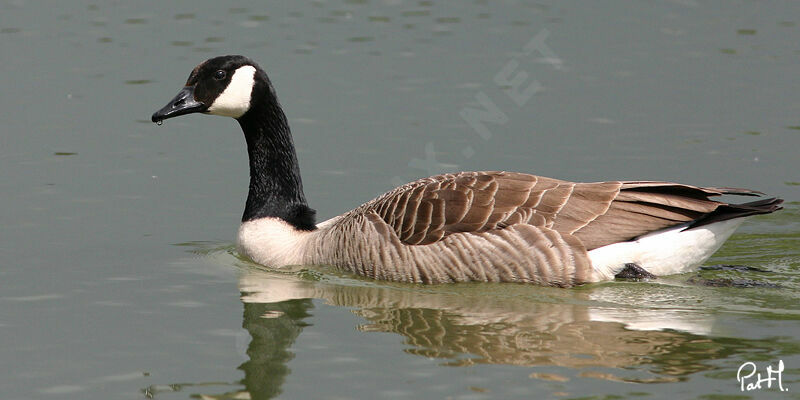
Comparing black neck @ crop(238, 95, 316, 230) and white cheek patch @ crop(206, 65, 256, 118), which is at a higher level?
white cheek patch @ crop(206, 65, 256, 118)

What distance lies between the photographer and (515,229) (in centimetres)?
1028

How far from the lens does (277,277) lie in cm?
1116

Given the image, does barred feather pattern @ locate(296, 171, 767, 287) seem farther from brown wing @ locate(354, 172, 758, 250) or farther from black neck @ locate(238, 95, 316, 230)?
black neck @ locate(238, 95, 316, 230)

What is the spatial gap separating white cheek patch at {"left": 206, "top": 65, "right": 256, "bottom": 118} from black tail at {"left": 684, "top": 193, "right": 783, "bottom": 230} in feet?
14.7

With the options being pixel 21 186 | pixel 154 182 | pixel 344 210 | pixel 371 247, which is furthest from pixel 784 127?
pixel 21 186

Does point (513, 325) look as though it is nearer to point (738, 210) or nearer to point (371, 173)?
point (738, 210)

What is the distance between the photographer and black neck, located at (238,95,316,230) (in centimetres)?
1170

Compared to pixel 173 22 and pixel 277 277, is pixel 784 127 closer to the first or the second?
pixel 277 277

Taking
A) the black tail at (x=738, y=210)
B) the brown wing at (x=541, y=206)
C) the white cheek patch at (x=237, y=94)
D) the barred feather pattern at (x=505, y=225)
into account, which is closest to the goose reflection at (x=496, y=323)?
the barred feather pattern at (x=505, y=225)

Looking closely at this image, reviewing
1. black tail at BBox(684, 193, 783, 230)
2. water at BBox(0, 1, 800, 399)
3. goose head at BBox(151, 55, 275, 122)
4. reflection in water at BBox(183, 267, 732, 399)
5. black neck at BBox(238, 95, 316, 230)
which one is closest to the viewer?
reflection in water at BBox(183, 267, 732, 399)

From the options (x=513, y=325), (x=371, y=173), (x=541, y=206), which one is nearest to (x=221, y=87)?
(x=371, y=173)

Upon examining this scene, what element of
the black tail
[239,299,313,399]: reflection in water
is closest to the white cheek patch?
[239,299,313,399]: reflection in water

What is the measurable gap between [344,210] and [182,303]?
329 cm

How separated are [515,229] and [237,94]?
3.17m
